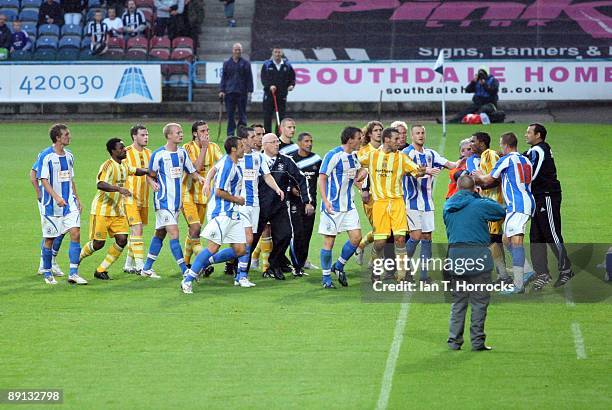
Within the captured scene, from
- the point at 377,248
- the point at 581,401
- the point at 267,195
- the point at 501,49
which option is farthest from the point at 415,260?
the point at 501,49

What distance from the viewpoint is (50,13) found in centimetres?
3625

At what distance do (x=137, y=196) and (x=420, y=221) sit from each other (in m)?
3.85

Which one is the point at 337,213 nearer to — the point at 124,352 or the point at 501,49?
the point at 124,352

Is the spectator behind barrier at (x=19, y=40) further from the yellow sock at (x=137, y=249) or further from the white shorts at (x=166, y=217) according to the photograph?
the white shorts at (x=166, y=217)

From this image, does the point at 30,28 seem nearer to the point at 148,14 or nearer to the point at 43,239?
the point at 148,14

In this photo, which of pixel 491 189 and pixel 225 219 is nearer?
pixel 225 219

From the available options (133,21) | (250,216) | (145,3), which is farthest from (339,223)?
(145,3)

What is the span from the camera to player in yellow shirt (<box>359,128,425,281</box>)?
14.6m

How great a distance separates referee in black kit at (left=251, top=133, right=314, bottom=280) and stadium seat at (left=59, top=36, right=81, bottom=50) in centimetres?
2060

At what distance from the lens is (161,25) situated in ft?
116

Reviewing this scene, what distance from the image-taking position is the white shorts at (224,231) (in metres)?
14.3

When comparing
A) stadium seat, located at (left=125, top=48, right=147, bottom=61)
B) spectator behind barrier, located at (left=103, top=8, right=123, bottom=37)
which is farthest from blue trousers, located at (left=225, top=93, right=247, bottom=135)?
spectator behind barrier, located at (left=103, top=8, right=123, bottom=37)

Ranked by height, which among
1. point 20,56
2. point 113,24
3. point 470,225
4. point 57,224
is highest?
point 113,24

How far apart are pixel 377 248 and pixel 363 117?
57.6 feet
